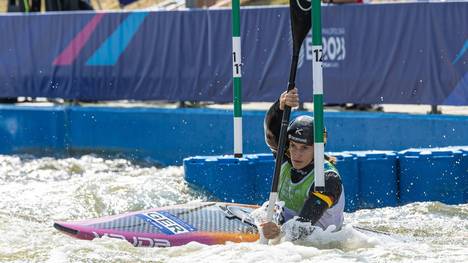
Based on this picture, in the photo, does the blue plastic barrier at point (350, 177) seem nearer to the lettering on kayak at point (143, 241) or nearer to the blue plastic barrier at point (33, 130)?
the lettering on kayak at point (143, 241)

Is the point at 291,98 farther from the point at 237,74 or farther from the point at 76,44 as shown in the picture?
the point at 76,44

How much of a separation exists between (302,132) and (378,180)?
2.97 meters

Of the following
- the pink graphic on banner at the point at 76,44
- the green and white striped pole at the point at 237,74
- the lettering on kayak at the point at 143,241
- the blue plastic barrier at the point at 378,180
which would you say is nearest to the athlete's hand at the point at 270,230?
the lettering on kayak at the point at 143,241

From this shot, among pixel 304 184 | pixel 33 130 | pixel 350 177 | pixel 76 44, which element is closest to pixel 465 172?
pixel 350 177

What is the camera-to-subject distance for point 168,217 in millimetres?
8195

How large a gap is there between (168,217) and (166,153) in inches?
224

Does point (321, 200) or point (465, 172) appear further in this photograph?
point (465, 172)

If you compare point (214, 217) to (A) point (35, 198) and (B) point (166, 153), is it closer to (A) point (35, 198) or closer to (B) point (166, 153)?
(A) point (35, 198)

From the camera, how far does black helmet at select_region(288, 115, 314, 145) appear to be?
7785 mm

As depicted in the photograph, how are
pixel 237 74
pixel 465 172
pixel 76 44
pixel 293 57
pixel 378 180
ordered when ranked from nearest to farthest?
pixel 293 57
pixel 237 74
pixel 465 172
pixel 378 180
pixel 76 44

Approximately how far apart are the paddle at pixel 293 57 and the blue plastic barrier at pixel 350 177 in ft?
8.52

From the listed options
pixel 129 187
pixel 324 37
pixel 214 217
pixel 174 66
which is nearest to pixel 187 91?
pixel 174 66

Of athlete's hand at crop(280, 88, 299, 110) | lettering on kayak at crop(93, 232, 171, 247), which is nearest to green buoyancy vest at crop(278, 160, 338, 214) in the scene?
athlete's hand at crop(280, 88, 299, 110)

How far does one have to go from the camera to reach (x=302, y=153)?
7.84 meters
